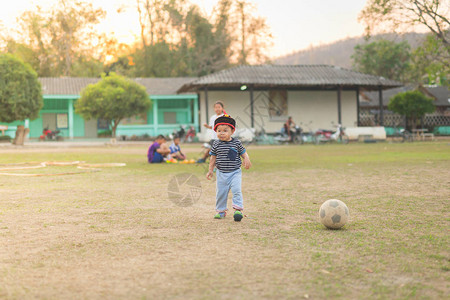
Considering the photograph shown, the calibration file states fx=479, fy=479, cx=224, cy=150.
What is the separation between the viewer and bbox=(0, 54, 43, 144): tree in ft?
81.9

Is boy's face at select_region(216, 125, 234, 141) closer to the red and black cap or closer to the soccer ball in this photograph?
the red and black cap

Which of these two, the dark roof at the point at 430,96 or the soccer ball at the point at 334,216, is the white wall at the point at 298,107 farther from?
the soccer ball at the point at 334,216

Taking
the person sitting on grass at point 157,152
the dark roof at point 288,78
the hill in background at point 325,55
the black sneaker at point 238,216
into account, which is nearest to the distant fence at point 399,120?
the dark roof at point 288,78

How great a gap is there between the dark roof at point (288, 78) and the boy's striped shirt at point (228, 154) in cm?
2282

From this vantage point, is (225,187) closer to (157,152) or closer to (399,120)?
(157,152)

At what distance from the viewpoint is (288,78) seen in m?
30.4

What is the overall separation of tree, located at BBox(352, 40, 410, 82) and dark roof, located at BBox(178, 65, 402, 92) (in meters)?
21.9

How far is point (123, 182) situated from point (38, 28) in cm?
4428

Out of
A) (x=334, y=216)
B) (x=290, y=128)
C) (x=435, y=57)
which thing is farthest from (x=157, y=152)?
(x=435, y=57)

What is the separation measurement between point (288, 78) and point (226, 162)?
82.8ft

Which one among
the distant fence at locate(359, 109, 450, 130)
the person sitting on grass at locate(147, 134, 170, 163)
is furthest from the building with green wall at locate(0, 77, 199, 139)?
the person sitting on grass at locate(147, 134, 170, 163)

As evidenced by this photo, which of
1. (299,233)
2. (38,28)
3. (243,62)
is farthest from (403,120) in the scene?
(299,233)

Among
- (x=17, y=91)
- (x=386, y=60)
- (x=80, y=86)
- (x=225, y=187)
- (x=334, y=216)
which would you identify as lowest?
(x=334, y=216)

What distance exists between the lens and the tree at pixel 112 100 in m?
29.0
